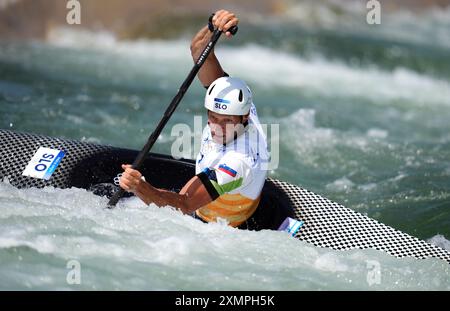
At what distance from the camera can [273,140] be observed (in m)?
10.9

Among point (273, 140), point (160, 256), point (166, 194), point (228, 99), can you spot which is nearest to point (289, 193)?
point (228, 99)

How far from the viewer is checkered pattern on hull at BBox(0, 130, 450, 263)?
6.83m

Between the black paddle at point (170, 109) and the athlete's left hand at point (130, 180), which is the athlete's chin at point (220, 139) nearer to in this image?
the black paddle at point (170, 109)

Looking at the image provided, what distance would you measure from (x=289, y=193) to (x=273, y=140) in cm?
373

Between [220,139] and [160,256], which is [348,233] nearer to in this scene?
[220,139]

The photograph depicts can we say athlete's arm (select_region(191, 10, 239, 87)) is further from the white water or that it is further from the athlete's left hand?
the athlete's left hand

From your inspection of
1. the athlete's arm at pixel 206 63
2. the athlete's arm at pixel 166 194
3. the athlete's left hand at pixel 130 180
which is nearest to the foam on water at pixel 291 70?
the athlete's arm at pixel 206 63

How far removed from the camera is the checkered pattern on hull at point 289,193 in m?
6.83

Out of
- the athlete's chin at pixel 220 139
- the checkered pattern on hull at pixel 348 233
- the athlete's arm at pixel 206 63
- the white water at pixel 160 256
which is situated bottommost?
the white water at pixel 160 256

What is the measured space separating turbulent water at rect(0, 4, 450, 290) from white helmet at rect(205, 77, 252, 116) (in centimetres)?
80

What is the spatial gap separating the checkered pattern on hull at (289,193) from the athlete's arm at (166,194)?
3.37 feet
